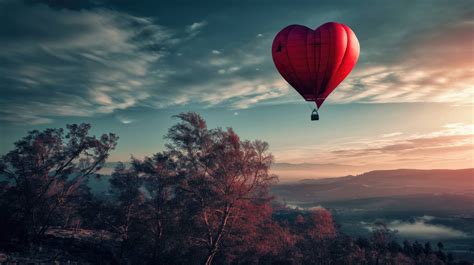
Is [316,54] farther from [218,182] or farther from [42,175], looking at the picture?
[42,175]

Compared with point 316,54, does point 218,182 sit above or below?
below

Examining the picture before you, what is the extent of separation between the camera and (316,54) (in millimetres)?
24000

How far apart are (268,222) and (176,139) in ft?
42.9

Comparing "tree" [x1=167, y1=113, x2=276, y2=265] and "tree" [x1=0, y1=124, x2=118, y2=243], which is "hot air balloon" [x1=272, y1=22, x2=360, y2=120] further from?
"tree" [x1=0, y1=124, x2=118, y2=243]

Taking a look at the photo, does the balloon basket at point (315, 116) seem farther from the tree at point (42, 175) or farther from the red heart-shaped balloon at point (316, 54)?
the tree at point (42, 175)

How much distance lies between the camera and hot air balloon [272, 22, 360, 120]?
23.8 meters

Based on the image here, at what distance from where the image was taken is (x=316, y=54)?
78.7ft

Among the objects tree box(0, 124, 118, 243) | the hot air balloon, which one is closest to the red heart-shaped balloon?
the hot air balloon

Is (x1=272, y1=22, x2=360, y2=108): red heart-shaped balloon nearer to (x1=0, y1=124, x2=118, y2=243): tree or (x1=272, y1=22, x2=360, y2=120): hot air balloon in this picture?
(x1=272, y1=22, x2=360, y2=120): hot air balloon

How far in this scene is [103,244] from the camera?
3725cm

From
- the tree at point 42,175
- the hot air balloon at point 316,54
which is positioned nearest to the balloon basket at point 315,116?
the hot air balloon at point 316,54

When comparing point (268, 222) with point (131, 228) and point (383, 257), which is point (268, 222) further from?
point (383, 257)

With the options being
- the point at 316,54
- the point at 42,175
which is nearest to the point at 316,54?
the point at 316,54

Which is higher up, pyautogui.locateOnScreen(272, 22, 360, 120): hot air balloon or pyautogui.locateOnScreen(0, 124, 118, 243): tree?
pyautogui.locateOnScreen(272, 22, 360, 120): hot air balloon
